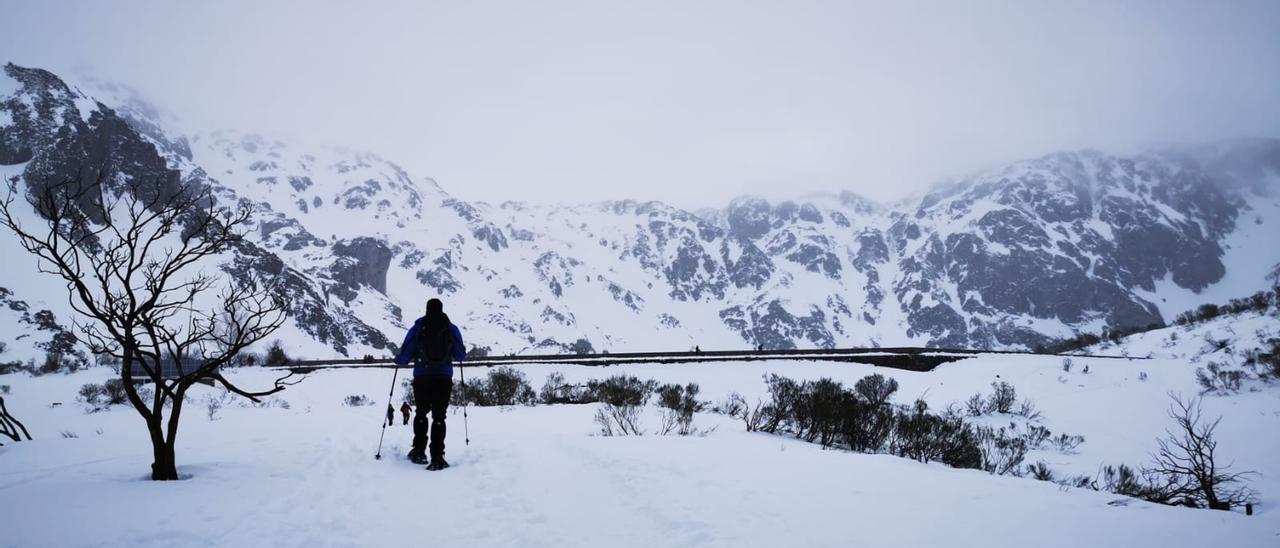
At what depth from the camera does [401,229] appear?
501 feet

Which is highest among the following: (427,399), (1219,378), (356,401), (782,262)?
(782,262)

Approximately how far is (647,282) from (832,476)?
174805 mm

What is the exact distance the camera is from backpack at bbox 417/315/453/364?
605 cm

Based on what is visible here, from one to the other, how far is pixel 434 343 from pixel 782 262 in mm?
199058

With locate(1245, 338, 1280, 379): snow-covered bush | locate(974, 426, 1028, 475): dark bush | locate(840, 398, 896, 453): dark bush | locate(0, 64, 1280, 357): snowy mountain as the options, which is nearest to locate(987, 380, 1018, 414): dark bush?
locate(974, 426, 1028, 475): dark bush

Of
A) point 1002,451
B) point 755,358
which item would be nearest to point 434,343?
point 1002,451

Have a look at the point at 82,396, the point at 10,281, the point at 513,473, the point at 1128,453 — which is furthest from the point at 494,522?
the point at 10,281

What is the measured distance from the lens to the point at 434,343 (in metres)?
6.06

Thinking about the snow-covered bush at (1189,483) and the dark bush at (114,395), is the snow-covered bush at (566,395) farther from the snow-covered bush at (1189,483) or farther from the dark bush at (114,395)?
the dark bush at (114,395)

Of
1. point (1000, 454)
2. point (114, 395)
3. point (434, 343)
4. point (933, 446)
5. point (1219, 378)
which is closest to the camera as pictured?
point (434, 343)

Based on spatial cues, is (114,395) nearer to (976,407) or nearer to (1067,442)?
(1067,442)

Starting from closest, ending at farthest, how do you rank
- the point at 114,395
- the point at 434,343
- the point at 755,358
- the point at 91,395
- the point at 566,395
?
the point at 434,343 → the point at 114,395 → the point at 91,395 → the point at 566,395 → the point at 755,358

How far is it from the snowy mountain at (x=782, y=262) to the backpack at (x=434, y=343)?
9199cm

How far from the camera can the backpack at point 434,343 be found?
19.9 feet
